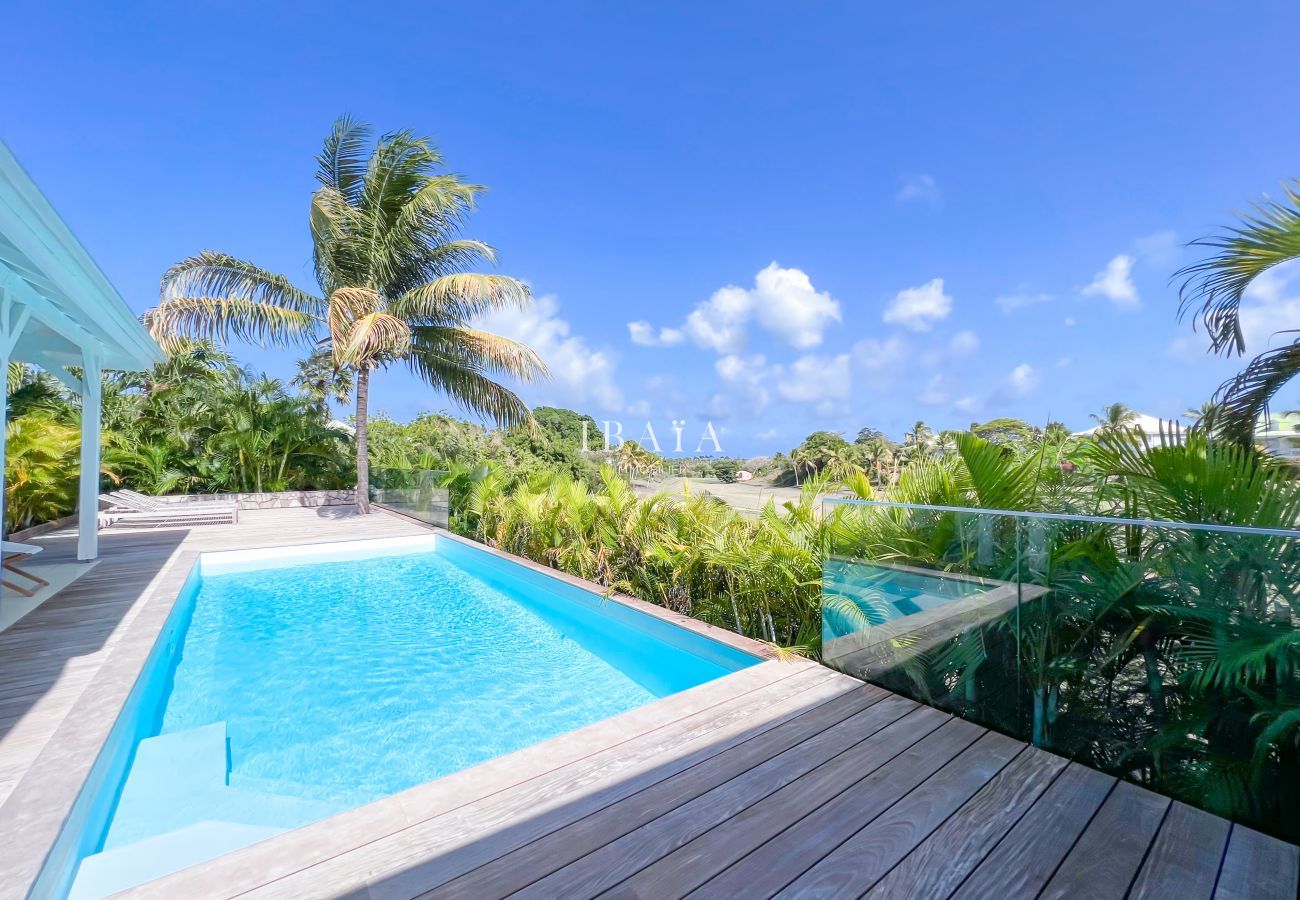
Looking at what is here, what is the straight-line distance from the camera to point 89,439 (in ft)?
20.1

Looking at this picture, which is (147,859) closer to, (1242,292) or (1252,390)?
(1252,390)

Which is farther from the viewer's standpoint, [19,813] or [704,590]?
[704,590]

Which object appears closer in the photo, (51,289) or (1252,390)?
(1252,390)

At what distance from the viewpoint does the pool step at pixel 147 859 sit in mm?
1888

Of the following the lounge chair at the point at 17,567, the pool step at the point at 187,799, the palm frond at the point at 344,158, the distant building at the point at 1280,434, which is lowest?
the pool step at the point at 187,799

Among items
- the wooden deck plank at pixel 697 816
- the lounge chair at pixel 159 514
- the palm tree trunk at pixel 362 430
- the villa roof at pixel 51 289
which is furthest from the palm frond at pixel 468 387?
the wooden deck plank at pixel 697 816

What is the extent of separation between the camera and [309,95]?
13.4 meters

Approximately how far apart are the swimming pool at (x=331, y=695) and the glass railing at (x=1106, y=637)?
1169 millimetres

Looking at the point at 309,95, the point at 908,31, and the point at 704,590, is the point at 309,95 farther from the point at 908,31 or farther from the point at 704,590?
the point at 704,590

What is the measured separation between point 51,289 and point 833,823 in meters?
6.07

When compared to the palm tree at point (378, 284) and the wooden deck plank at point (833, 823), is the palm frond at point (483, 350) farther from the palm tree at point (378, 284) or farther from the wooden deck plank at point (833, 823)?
the wooden deck plank at point (833, 823)

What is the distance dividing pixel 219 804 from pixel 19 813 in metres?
0.97

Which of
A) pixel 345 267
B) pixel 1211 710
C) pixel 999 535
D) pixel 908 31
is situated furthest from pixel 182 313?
pixel 908 31

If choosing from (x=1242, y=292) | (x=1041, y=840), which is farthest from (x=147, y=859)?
(x=1242, y=292)
